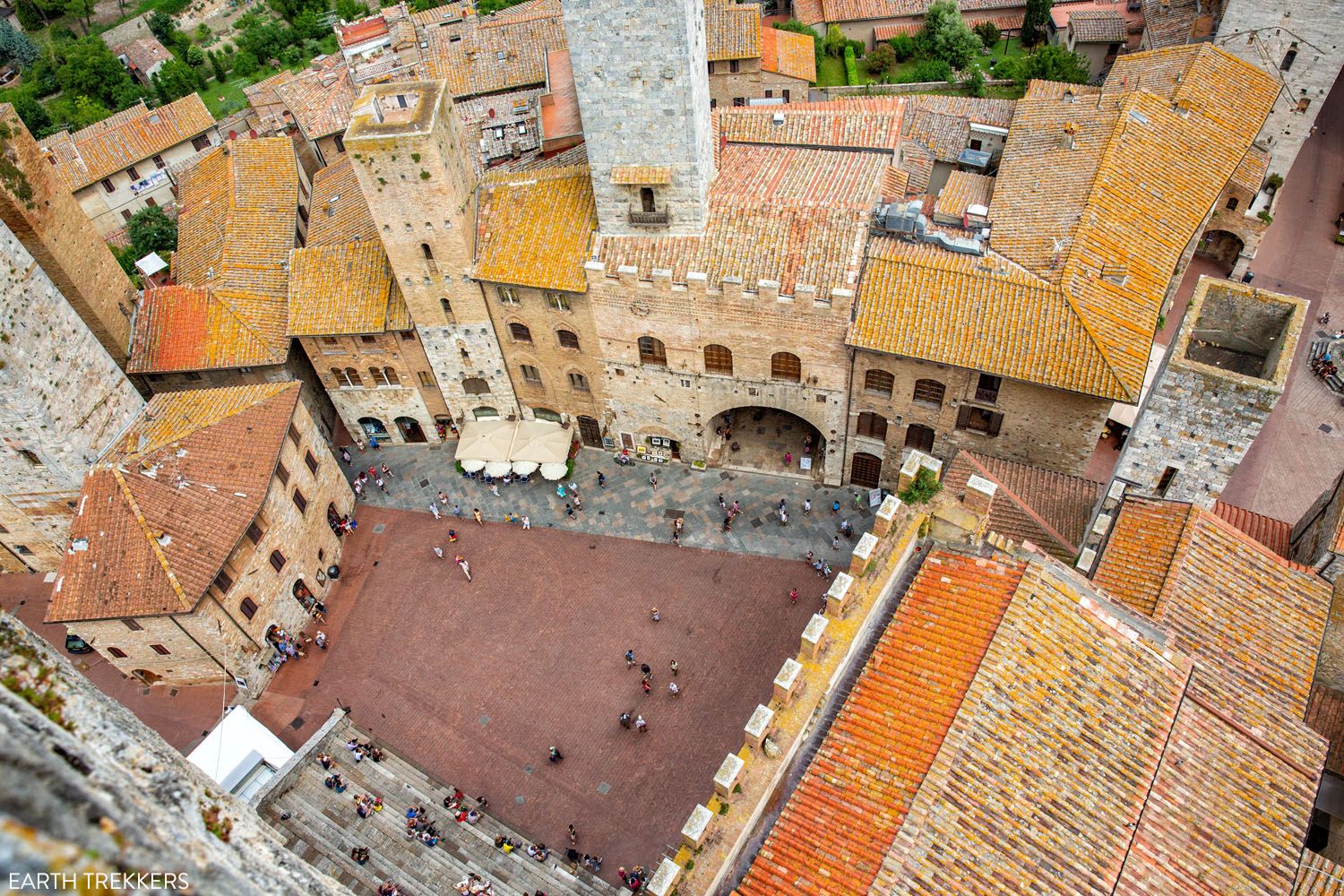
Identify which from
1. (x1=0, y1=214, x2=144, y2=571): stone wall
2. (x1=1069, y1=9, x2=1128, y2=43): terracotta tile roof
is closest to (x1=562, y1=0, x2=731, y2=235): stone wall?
(x1=0, y1=214, x2=144, y2=571): stone wall

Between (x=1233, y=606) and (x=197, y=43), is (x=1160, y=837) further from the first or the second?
(x=197, y=43)

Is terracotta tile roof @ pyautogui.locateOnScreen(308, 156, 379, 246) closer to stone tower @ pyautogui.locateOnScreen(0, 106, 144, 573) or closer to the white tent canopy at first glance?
stone tower @ pyautogui.locateOnScreen(0, 106, 144, 573)

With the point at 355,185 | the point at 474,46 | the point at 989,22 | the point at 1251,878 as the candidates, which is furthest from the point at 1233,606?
the point at 989,22

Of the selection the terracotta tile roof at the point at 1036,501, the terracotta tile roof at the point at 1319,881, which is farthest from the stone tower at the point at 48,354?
the terracotta tile roof at the point at 1319,881

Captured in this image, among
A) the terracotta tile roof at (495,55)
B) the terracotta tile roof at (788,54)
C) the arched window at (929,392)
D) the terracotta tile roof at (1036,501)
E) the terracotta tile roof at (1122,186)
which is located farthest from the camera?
the terracotta tile roof at (788,54)

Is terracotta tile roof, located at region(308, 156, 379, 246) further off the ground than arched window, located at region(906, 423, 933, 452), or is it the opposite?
terracotta tile roof, located at region(308, 156, 379, 246)

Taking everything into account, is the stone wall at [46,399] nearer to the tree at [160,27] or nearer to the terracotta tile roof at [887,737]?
the terracotta tile roof at [887,737]
